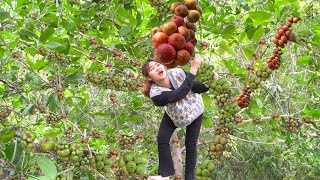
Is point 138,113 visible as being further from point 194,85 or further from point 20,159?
point 20,159

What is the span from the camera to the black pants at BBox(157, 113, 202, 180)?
200 cm

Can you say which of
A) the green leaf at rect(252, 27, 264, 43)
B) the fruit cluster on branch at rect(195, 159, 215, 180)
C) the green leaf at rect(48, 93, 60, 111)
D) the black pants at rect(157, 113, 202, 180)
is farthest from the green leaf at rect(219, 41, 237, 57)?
the green leaf at rect(48, 93, 60, 111)

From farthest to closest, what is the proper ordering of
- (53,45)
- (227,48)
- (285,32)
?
(227,48), (53,45), (285,32)

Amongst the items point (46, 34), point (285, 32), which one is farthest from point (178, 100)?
point (46, 34)

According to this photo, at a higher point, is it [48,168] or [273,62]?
[273,62]

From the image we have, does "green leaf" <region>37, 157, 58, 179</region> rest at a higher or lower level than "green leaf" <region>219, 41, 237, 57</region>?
lower

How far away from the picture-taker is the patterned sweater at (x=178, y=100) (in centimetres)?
180

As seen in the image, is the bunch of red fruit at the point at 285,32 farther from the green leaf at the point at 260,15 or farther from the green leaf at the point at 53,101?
the green leaf at the point at 53,101

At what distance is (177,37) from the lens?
37.0 inches

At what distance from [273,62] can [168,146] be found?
2.59 ft

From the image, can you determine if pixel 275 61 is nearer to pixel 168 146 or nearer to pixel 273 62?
pixel 273 62

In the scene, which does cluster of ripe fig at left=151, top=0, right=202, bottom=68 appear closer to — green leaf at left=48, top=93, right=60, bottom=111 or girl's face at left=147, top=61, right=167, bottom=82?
girl's face at left=147, top=61, right=167, bottom=82

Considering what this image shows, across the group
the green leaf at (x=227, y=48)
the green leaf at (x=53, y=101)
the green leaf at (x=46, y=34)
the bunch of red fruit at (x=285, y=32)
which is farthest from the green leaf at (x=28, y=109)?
the bunch of red fruit at (x=285, y=32)

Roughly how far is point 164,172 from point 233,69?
0.78 meters
